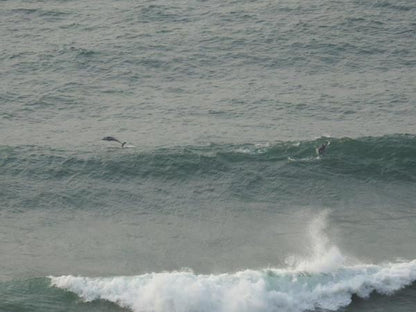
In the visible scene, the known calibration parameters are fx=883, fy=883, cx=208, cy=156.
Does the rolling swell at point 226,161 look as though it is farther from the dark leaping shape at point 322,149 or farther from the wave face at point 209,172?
the dark leaping shape at point 322,149

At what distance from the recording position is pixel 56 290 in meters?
35.8

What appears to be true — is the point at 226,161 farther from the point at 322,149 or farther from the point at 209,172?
the point at 322,149

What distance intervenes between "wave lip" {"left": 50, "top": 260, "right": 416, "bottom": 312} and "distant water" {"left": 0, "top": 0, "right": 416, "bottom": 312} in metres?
0.07

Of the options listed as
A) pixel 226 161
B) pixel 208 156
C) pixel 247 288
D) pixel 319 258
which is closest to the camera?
pixel 247 288

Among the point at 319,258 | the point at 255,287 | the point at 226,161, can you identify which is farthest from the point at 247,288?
the point at 226,161

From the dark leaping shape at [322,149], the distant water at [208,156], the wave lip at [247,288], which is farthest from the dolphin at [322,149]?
the wave lip at [247,288]

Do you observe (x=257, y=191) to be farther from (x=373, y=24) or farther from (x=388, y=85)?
(x=373, y=24)

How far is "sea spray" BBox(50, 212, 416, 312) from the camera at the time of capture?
A: 34.2 meters

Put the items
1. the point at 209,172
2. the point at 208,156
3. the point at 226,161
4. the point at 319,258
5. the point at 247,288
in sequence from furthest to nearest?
the point at 208,156 < the point at 226,161 < the point at 209,172 < the point at 319,258 < the point at 247,288

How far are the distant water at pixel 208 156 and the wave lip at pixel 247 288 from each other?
0.07 meters

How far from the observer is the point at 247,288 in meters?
34.8

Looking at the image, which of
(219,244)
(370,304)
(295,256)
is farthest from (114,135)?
(370,304)

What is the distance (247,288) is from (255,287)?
32 cm

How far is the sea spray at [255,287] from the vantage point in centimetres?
3425
